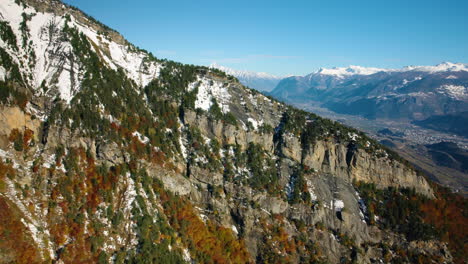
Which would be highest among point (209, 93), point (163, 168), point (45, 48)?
point (45, 48)

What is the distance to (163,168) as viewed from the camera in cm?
7394

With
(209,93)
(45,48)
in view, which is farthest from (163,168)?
(45,48)

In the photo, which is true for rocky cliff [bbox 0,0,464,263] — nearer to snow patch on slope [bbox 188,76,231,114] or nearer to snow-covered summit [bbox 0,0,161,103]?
snow-covered summit [bbox 0,0,161,103]

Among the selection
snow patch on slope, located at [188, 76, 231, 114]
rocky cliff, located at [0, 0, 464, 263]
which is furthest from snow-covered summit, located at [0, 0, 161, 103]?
snow patch on slope, located at [188, 76, 231, 114]

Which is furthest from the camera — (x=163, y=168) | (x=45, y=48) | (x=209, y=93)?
(x=209, y=93)

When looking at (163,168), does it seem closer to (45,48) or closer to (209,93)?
(209,93)

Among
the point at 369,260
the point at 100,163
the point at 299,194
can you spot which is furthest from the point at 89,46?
the point at 369,260

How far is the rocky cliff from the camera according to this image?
53.4 m

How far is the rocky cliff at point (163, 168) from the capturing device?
53.4m

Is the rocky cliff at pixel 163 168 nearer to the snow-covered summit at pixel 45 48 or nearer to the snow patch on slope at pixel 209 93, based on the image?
the snow-covered summit at pixel 45 48

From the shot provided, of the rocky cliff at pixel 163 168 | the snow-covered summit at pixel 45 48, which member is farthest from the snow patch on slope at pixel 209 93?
the snow-covered summit at pixel 45 48

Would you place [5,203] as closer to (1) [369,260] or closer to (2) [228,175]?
(2) [228,175]

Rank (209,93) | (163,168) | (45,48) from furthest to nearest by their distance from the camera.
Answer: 1. (209,93)
2. (163,168)
3. (45,48)

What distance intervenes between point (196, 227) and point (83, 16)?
8097 cm
